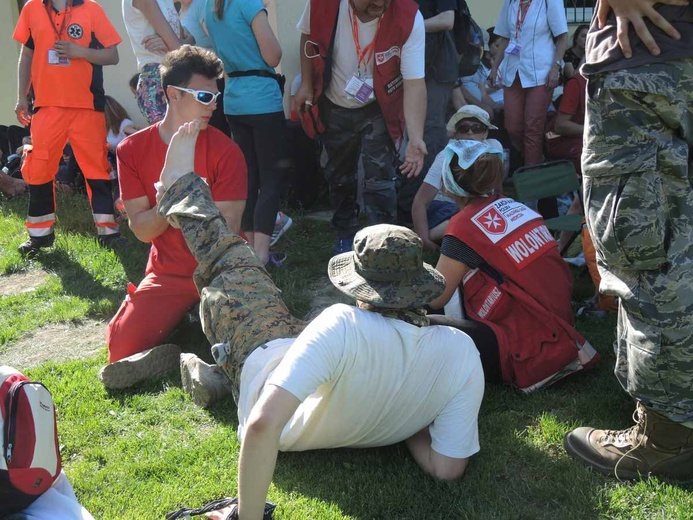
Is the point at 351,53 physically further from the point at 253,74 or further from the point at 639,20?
the point at 639,20

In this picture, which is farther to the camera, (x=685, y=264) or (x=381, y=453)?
(x=381, y=453)

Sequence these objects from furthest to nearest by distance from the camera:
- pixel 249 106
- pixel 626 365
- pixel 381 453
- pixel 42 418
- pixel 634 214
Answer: pixel 249 106 < pixel 381 453 < pixel 626 365 < pixel 634 214 < pixel 42 418

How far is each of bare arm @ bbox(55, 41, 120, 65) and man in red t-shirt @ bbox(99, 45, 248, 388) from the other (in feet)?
6.91

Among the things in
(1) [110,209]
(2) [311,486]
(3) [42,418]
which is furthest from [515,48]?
(3) [42,418]

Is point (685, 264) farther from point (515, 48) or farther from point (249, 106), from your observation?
point (515, 48)

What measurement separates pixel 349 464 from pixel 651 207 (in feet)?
4.69

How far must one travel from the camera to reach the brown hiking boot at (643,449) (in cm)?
282

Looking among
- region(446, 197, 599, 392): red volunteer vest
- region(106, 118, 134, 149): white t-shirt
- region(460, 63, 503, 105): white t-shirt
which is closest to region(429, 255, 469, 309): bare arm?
region(446, 197, 599, 392): red volunteer vest

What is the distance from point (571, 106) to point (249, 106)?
3004mm

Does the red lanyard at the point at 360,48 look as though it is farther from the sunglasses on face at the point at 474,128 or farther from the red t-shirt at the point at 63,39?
the red t-shirt at the point at 63,39

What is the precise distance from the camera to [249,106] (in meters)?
5.19

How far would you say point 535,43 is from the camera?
6750 millimetres

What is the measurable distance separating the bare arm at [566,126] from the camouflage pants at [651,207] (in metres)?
4.12

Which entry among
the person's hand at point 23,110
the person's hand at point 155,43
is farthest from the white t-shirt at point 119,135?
the person's hand at point 155,43
